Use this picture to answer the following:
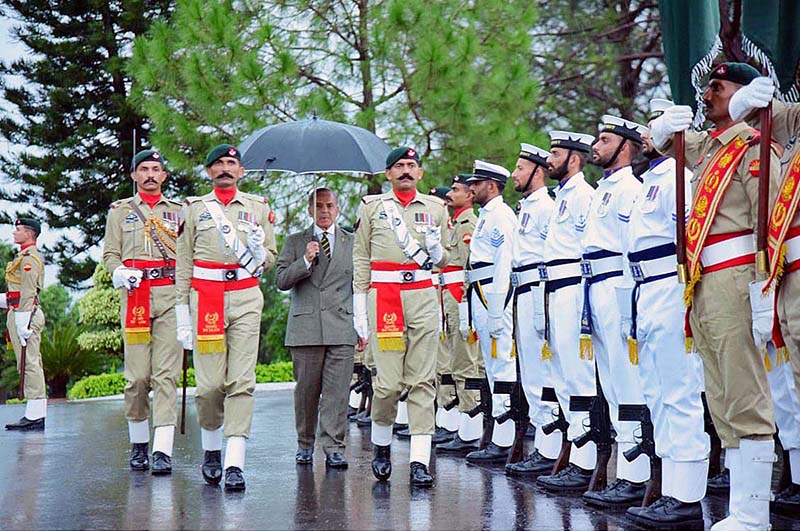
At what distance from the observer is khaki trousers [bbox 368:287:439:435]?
8125 mm

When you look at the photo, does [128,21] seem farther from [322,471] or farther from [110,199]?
[322,471]

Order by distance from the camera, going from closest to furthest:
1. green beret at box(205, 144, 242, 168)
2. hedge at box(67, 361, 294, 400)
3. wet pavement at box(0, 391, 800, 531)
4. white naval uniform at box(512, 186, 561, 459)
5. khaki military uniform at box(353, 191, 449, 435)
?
wet pavement at box(0, 391, 800, 531)
khaki military uniform at box(353, 191, 449, 435)
green beret at box(205, 144, 242, 168)
white naval uniform at box(512, 186, 561, 459)
hedge at box(67, 361, 294, 400)

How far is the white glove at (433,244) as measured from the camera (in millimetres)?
8289

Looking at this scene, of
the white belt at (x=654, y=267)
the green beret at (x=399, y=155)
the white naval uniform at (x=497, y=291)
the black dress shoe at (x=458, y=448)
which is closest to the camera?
the white belt at (x=654, y=267)

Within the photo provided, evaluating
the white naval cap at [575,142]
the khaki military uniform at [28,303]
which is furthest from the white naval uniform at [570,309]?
the khaki military uniform at [28,303]

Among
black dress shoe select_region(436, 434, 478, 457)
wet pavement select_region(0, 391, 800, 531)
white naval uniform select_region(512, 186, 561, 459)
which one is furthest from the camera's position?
black dress shoe select_region(436, 434, 478, 457)

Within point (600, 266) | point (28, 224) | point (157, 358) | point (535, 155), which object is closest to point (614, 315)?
point (600, 266)

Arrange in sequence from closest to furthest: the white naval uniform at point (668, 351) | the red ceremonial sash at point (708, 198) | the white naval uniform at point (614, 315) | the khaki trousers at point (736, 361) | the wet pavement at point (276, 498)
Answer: the khaki trousers at point (736, 361) → the red ceremonial sash at point (708, 198) → the white naval uniform at point (668, 351) → the wet pavement at point (276, 498) → the white naval uniform at point (614, 315)

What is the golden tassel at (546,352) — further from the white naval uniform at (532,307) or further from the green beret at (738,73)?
the green beret at (738,73)

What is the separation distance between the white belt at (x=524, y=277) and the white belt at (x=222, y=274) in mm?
2012

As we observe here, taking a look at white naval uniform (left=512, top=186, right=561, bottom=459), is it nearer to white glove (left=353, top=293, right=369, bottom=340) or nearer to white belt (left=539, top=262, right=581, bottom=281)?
white belt (left=539, top=262, right=581, bottom=281)

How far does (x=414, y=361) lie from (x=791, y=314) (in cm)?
316

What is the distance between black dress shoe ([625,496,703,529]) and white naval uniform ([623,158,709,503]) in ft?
0.13

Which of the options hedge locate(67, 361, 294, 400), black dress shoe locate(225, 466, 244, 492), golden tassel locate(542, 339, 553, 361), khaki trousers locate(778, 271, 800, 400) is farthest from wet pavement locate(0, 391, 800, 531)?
hedge locate(67, 361, 294, 400)
